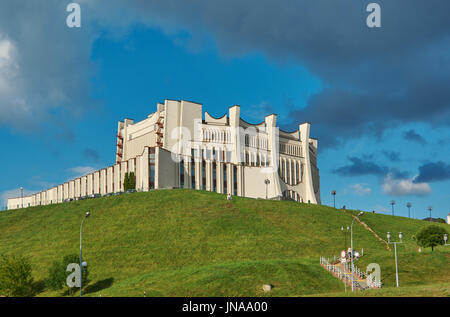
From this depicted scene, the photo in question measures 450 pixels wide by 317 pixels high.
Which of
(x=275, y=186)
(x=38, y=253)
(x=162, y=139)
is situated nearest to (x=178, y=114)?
(x=162, y=139)

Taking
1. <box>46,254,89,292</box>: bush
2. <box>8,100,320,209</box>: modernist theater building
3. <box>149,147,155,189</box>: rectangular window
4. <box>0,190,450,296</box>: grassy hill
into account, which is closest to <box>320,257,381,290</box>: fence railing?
<box>0,190,450,296</box>: grassy hill

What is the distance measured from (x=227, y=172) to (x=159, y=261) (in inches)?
2515

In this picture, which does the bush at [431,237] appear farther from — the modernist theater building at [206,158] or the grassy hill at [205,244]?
the modernist theater building at [206,158]

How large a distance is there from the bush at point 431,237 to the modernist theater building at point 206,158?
5290cm

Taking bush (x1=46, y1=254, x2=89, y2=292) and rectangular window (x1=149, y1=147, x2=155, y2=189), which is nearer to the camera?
bush (x1=46, y1=254, x2=89, y2=292)

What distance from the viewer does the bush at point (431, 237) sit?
79562 millimetres

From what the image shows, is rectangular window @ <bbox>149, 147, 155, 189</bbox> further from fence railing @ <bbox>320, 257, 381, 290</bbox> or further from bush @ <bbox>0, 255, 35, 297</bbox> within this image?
fence railing @ <bbox>320, 257, 381, 290</bbox>

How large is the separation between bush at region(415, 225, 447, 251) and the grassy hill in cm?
226

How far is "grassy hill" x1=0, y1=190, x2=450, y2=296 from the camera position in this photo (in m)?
58.0

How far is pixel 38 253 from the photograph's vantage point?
8012cm

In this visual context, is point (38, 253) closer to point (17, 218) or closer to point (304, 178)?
point (17, 218)

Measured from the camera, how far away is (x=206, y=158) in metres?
136

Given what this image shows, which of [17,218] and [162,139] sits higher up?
[162,139]

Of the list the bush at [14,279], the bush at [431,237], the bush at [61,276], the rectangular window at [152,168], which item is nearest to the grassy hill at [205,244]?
the bush at [61,276]
